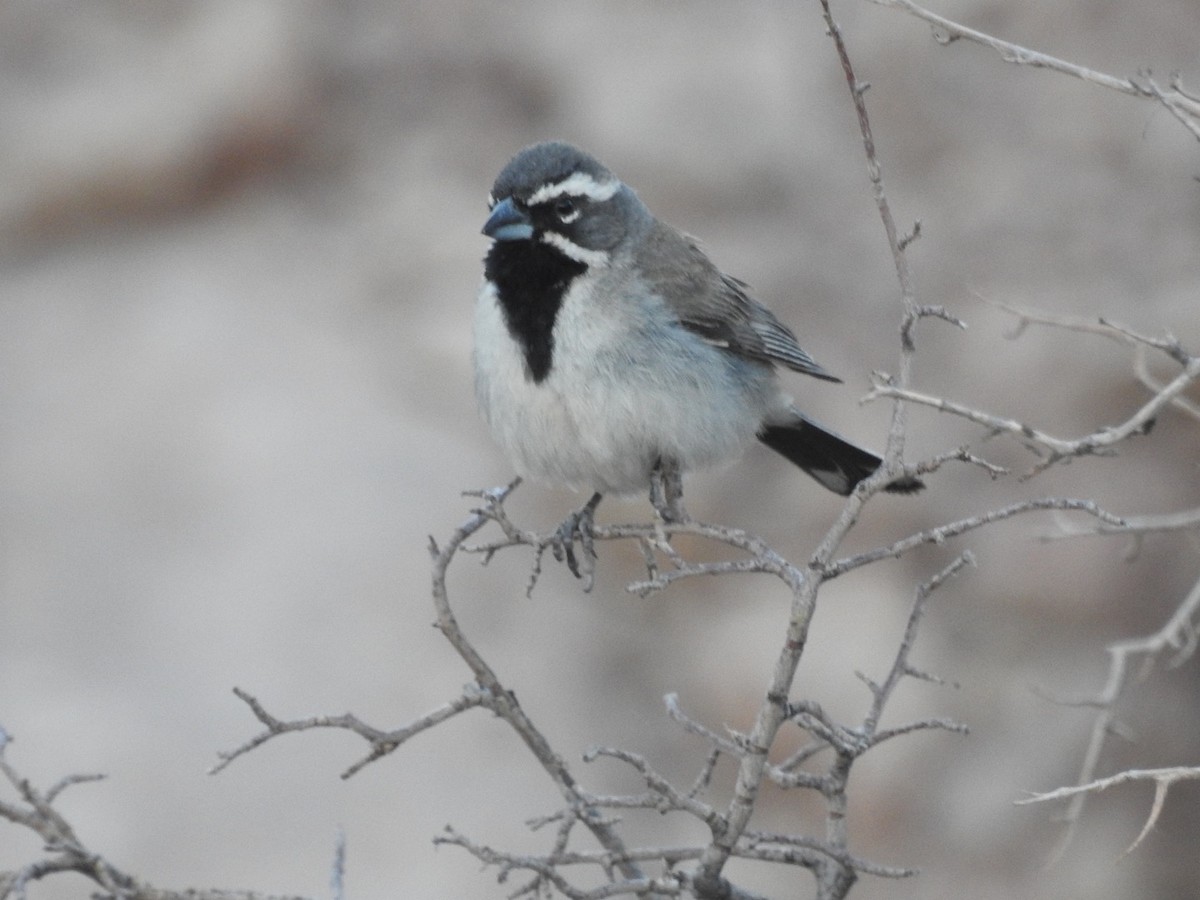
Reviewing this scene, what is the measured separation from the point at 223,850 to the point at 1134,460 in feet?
15.8

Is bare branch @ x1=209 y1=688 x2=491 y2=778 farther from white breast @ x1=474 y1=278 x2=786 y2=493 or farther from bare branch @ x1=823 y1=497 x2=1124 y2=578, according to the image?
white breast @ x1=474 y1=278 x2=786 y2=493

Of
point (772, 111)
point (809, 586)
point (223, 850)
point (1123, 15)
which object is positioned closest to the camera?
point (809, 586)

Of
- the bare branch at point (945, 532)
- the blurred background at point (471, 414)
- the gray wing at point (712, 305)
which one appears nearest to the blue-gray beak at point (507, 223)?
the gray wing at point (712, 305)

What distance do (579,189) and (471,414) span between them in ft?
14.5

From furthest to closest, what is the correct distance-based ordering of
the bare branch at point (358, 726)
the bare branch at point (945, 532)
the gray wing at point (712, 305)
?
the gray wing at point (712, 305) → the bare branch at point (358, 726) → the bare branch at point (945, 532)

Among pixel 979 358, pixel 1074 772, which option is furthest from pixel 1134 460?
pixel 1074 772

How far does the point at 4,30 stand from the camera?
10914 millimetres

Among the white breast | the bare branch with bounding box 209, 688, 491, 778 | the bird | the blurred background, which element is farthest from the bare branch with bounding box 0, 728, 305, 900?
the blurred background

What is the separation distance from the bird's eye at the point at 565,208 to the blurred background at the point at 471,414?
3.33 meters

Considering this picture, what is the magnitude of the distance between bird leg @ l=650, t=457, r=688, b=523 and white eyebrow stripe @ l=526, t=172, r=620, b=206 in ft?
2.79

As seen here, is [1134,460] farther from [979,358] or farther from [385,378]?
[385,378]

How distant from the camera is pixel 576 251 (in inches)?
195

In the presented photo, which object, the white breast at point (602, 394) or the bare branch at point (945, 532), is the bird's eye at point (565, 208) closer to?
the white breast at point (602, 394)

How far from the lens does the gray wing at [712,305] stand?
5.16 metres
